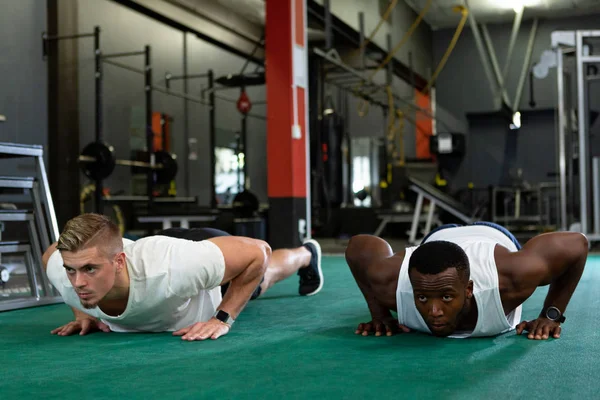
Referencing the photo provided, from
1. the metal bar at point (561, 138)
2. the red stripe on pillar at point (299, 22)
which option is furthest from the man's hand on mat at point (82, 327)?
the metal bar at point (561, 138)

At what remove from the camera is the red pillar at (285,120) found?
20.6ft

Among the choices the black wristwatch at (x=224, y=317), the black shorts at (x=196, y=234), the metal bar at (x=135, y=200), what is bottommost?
the black wristwatch at (x=224, y=317)

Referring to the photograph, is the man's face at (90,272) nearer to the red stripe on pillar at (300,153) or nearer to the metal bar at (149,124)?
the red stripe on pillar at (300,153)

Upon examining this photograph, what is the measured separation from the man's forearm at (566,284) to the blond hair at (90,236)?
1400mm

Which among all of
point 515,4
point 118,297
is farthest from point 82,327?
point 515,4

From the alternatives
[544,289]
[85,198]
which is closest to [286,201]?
[85,198]

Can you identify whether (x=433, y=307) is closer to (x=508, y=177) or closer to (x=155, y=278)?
(x=155, y=278)

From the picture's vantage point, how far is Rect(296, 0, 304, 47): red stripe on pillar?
639cm

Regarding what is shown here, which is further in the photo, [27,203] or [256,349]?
[27,203]

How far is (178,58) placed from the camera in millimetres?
9250

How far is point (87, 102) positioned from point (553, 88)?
8.51 meters

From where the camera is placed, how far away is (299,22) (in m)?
6.46

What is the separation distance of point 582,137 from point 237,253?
4920 millimetres

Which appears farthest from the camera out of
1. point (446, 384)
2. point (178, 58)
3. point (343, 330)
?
point (178, 58)
